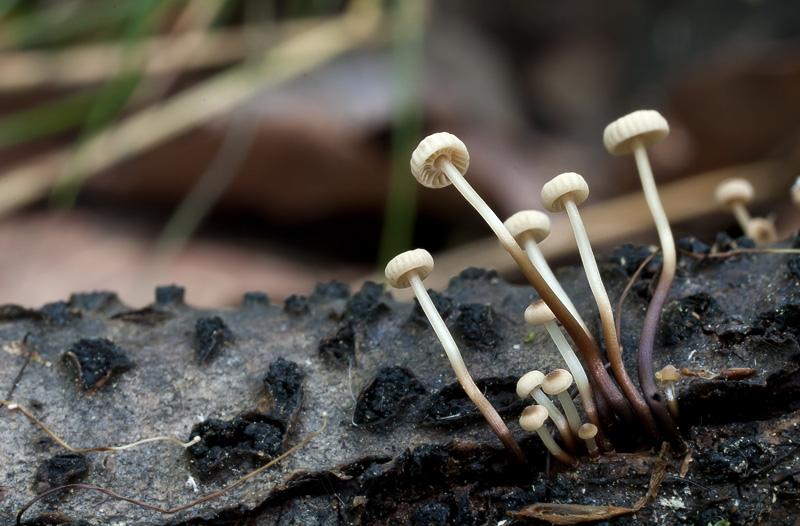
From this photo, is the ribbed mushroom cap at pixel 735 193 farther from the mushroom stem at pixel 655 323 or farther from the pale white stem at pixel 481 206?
the pale white stem at pixel 481 206

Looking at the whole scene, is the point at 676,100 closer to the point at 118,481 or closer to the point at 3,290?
the point at 118,481

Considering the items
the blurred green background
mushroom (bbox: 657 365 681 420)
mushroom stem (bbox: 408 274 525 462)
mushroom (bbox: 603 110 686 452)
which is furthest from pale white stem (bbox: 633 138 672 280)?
the blurred green background

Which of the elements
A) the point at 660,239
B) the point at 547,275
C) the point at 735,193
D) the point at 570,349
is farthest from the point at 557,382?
the point at 735,193

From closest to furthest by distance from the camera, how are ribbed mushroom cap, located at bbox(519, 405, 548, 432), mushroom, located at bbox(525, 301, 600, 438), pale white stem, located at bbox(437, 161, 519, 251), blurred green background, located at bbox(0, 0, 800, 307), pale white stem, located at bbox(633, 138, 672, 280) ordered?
ribbed mushroom cap, located at bbox(519, 405, 548, 432) < mushroom, located at bbox(525, 301, 600, 438) < pale white stem, located at bbox(437, 161, 519, 251) < pale white stem, located at bbox(633, 138, 672, 280) < blurred green background, located at bbox(0, 0, 800, 307)

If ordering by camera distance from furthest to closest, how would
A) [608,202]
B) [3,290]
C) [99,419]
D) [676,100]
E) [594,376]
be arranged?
[608,202]
[676,100]
[3,290]
[99,419]
[594,376]

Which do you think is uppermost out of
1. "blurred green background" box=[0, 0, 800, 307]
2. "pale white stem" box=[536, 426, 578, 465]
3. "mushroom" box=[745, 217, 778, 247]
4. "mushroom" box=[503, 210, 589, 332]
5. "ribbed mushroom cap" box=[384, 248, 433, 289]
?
"blurred green background" box=[0, 0, 800, 307]

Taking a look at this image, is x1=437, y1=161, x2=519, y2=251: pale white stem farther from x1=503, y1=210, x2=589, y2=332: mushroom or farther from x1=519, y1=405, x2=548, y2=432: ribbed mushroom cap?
x1=519, y1=405, x2=548, y2=432: ribbed mushroom cap

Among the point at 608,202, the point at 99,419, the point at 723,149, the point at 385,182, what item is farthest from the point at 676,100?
the point at 99,419
